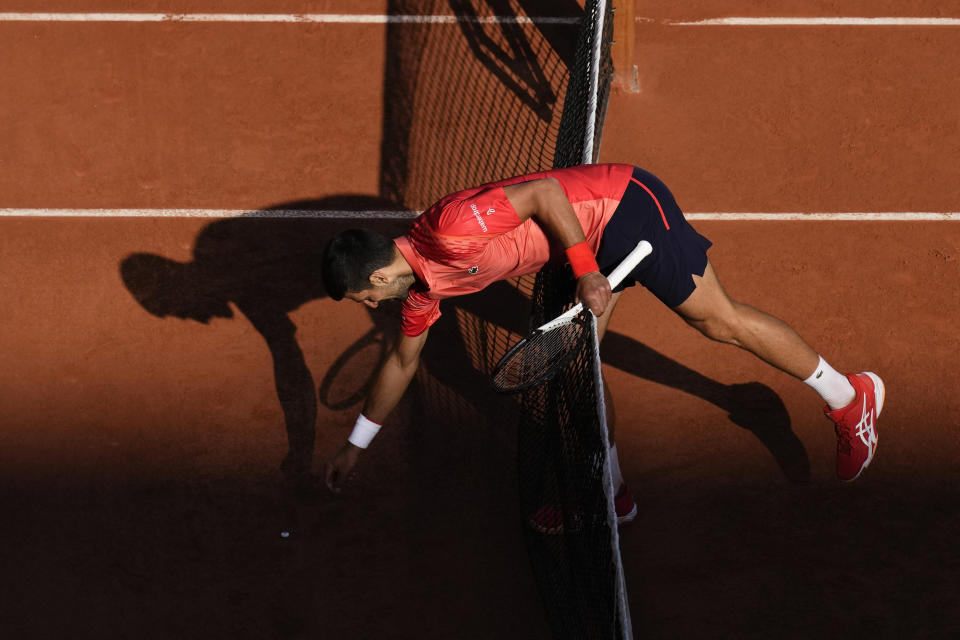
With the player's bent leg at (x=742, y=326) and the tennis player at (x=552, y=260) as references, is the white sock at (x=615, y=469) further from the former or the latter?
the player's bent leg at (x=742, y=326)

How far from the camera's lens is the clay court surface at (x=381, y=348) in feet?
16.2

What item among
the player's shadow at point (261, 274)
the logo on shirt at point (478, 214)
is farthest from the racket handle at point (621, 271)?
the player's shadow at point (261, 274)

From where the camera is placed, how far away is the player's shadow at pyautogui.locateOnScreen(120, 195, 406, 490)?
583 cm

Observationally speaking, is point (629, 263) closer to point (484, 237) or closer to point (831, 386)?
point (484, 237)

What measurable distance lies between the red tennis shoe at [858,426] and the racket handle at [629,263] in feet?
4.86

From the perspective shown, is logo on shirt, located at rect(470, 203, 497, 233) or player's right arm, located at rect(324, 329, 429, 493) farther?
player's right arm, located at rect(324, 329, 429, 493)

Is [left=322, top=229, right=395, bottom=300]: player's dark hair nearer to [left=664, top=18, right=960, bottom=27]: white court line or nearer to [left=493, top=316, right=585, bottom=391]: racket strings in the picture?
[left=493, top=316, right=585, bottom=391]: racket strings

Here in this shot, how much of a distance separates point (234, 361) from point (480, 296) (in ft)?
4.99

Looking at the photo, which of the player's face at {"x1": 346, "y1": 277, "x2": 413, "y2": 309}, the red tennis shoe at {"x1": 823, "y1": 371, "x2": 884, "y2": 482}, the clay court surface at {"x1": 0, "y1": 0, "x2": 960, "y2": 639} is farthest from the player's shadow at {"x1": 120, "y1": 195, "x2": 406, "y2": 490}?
the red tennis shoe at {"x1": 823, "y1": 371, "x2": 884, "y2": 482}

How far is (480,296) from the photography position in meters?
5.90

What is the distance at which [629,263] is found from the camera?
4105mm

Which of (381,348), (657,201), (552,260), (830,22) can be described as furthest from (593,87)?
(830,22)

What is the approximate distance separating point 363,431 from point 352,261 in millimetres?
971

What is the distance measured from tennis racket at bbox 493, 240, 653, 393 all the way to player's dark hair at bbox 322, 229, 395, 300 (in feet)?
2.21
